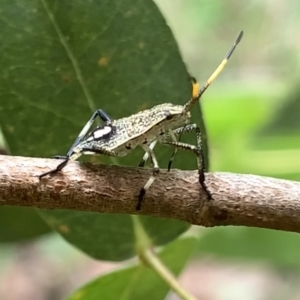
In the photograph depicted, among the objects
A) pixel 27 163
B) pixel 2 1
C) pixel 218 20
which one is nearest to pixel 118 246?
pixel 27 163

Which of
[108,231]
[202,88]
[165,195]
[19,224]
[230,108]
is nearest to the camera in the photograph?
[165,195]

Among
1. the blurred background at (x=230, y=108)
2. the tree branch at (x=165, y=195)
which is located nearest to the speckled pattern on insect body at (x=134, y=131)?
the tree branch at (x=165, y=195)

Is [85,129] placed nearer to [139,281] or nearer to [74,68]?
[74,68]

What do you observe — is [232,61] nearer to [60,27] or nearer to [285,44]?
[285,44]

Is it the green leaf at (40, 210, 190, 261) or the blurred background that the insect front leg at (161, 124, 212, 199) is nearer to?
the green leaf at (40, 210, 190, 261)

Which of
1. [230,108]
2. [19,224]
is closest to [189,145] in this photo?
[19,224]

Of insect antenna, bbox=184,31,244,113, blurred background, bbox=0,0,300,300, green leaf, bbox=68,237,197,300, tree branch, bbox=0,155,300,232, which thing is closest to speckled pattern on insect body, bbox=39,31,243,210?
insect antenna, bbox=184,31,244,113
